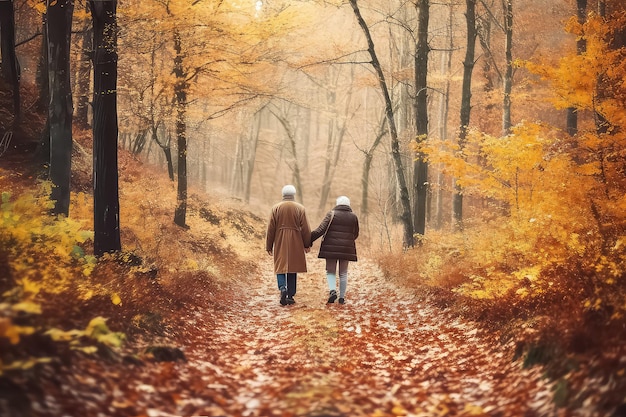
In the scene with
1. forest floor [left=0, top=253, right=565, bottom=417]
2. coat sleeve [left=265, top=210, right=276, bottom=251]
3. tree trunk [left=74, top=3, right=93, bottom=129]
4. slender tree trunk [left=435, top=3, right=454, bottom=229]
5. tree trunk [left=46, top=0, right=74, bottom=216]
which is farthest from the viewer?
slender tree trunk [left=435, top=3, right=454, bottom=229]

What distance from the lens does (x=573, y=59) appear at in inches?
368

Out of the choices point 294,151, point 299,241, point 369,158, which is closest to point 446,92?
point 369,158

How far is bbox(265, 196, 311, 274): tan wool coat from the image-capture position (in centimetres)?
998

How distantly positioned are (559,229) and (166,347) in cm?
572

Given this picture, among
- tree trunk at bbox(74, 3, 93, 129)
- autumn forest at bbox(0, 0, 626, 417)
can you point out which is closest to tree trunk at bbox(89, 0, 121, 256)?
autumn forest at bbox(0, 0, 626, 417)

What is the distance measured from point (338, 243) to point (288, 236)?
1034 mm

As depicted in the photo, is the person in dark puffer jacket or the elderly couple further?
the person in dark puffer jacket

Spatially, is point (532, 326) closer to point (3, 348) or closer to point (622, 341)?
point (622, 341)

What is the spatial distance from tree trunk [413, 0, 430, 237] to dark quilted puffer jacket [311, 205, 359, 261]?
378 cm

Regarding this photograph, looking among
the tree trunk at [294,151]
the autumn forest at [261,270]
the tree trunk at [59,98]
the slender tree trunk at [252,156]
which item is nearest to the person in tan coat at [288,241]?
the autumn forest at [261,270]

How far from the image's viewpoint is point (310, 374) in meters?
5.46

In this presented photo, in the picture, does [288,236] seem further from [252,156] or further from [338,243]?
[252,156]

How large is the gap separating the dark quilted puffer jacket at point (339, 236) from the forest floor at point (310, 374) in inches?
49.3

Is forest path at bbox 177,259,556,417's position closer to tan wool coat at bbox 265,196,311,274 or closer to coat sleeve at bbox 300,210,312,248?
tan wool coat at bbox 265,196,311,274
